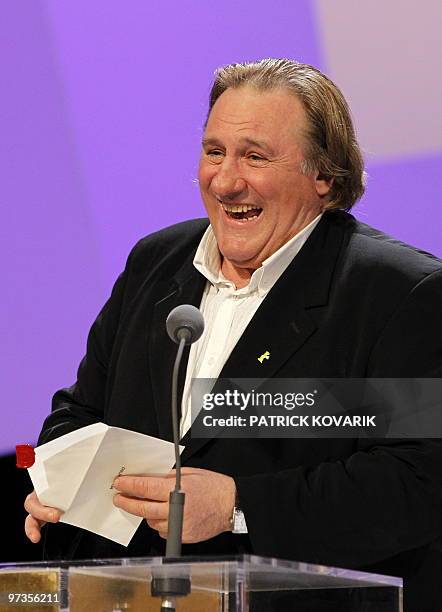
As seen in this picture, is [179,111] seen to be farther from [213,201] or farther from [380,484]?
[380,484]

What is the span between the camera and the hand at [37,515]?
2482mm

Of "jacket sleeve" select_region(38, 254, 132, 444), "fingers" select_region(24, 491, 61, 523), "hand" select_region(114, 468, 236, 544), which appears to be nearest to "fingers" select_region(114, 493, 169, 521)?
"hand" select_region(114, 468, 236, 544)

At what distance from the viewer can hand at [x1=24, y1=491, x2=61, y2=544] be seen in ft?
8.14

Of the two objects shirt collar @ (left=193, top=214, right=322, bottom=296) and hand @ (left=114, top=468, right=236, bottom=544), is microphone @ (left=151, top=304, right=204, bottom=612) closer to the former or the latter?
hand @ (left=114, top=468, right=236, bottom=544)

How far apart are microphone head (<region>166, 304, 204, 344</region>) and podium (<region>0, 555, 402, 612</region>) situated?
0.47 m

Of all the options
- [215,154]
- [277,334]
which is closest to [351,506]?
[277,334]

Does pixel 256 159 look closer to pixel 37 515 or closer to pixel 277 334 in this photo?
pixel 277 334

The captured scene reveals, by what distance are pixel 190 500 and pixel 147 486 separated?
0.09 m

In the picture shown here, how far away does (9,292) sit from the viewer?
3865mm

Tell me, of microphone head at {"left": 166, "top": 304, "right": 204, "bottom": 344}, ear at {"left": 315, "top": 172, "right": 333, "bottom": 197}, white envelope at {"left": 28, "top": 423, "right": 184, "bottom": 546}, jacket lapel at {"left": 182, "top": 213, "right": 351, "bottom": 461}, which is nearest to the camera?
microphone head at {"left": 166, "top": 304, "right": 204, "bottom": 344}

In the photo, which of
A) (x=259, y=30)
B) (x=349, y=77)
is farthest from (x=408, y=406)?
(x=259, y=30)

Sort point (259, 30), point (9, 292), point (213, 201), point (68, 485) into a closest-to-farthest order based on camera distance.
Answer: point (68, 485) → point (213, 201) → point (259, 30) → point (9, 292)

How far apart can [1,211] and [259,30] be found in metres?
1.02

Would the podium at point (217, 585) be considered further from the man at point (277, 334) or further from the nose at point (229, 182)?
the nose at point (229, 182)
